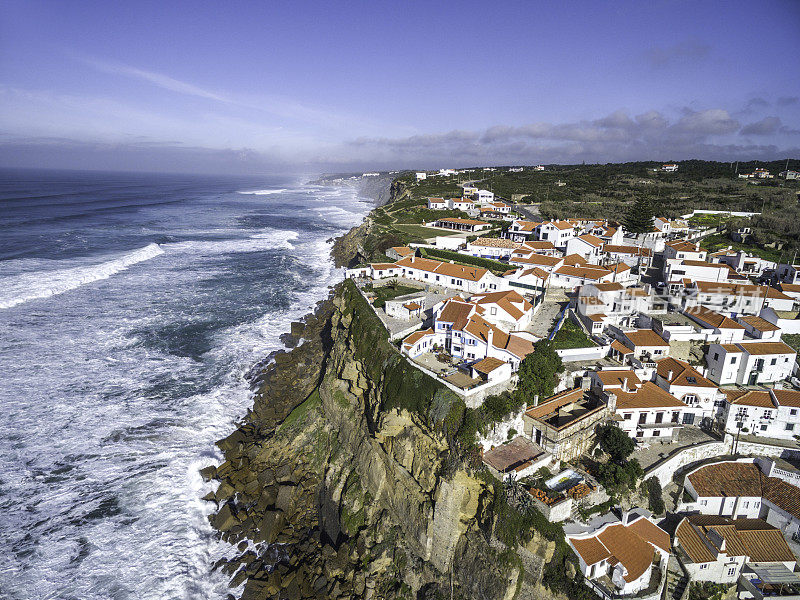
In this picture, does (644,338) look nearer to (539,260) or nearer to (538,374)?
(538,374)

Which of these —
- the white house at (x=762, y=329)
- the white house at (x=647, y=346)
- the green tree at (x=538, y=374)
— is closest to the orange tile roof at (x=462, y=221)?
the white house at (x=647, y=346)

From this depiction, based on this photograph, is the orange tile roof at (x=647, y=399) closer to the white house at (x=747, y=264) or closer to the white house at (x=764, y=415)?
the white house at (x=764, y=415)

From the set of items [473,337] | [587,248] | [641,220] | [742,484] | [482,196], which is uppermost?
[482,196]

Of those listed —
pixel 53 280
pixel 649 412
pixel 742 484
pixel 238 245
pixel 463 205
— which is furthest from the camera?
pixel 238 245

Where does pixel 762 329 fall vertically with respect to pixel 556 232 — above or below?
below

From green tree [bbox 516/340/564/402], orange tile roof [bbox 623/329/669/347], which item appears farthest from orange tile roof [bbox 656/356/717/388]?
green tree [bbox 516/340/564/402]

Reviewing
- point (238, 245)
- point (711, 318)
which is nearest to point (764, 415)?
point (711, 318)

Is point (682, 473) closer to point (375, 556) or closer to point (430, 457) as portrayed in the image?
point (430, 457)
